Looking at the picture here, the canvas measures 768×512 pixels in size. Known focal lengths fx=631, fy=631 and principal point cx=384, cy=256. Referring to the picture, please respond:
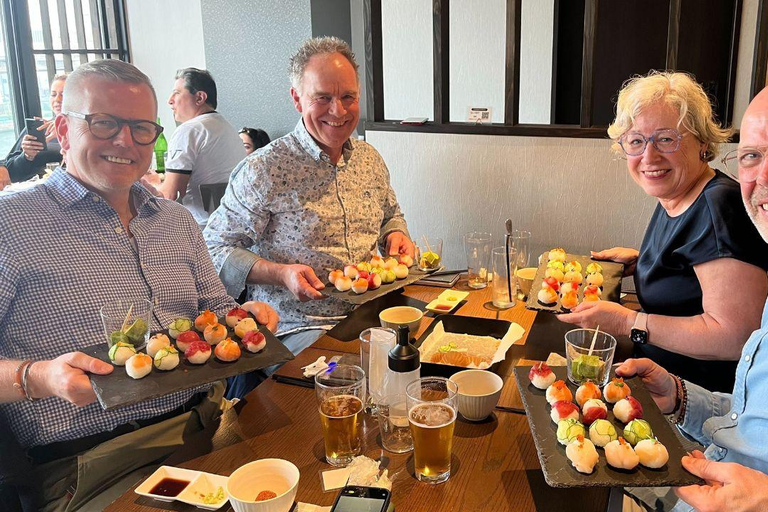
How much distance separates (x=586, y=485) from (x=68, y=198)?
1.40 meters

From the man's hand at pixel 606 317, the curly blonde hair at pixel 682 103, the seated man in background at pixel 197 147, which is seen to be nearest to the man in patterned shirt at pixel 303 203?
the man's hand at pixel 606 317

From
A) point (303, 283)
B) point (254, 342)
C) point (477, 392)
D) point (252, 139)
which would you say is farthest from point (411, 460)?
point (252, 139)

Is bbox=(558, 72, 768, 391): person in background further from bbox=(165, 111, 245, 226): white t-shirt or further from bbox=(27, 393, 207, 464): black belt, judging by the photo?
bbox=(165, 111, 245, 226): white t-shirt

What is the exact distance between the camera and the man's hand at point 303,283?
6.77ft

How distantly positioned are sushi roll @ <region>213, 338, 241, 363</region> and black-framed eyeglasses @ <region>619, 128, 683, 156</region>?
50.7 inches

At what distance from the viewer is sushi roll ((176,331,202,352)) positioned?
1.50 m

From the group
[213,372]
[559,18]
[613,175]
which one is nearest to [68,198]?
[213,372]

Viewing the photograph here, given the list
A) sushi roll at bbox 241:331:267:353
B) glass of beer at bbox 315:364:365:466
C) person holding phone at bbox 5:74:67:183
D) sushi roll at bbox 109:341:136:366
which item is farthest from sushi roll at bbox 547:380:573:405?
person holding phone at bbox 5:74:67:183

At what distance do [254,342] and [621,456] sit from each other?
0.85 meters

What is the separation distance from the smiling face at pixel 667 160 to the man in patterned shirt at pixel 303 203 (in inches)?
38.3

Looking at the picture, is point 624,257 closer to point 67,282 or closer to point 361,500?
point 361,500

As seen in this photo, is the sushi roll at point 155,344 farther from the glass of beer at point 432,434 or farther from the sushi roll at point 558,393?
the sushi roll at point 558,393

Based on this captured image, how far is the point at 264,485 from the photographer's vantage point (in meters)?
1.13

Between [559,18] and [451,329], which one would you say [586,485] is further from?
[559,18]
